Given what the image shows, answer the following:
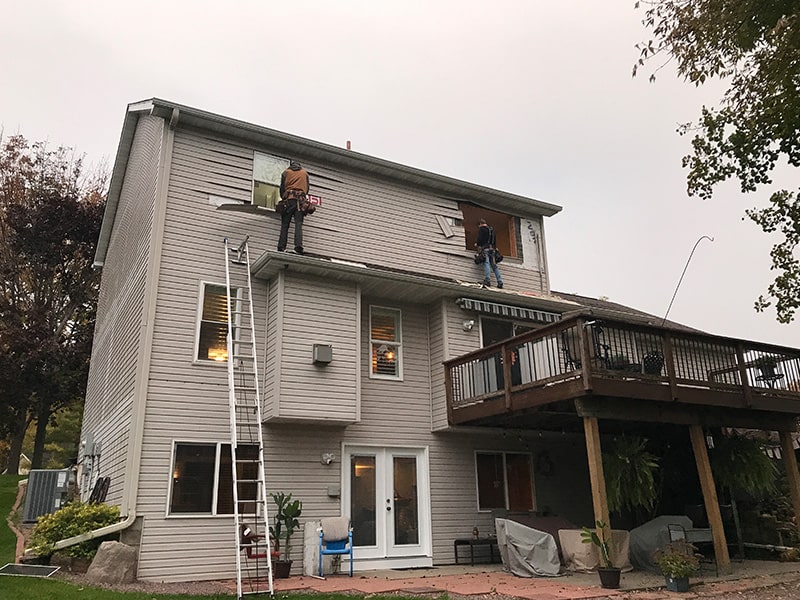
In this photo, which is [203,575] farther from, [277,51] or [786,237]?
[277,51]

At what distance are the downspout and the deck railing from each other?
5.51 meters

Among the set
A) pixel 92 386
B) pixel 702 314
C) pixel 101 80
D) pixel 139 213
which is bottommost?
pixel 92 386

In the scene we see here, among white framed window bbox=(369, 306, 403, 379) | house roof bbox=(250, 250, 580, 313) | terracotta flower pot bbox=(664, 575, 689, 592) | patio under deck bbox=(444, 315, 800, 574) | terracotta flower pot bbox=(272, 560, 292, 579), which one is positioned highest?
house roof bbox=(250, 250, 580, 313)

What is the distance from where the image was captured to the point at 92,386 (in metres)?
16.0

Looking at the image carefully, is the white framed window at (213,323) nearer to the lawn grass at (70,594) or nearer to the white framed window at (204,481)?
the white framed window at (204,481)

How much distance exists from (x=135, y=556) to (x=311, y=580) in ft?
8.41

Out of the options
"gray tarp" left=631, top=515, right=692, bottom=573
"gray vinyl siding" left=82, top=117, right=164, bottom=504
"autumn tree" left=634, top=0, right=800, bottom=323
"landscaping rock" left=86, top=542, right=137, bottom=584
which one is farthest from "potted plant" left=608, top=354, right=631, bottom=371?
"landscaping rock" left=86, top=542, right=137, bottom=584

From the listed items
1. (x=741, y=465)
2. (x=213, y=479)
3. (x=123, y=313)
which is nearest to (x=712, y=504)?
(x=741, y=465)

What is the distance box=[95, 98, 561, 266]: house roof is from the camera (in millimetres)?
11242

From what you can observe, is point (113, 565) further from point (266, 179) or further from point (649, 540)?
point (649, 540)

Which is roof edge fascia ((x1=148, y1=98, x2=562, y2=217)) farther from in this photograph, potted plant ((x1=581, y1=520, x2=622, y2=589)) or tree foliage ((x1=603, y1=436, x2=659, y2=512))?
potted plant ((x1=581, y1=520, x2=622, y2=589))

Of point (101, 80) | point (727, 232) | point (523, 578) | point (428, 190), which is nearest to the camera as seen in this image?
point (523, 578)

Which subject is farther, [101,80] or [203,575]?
[101,80]

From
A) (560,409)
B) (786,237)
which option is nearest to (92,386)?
(560,409)
